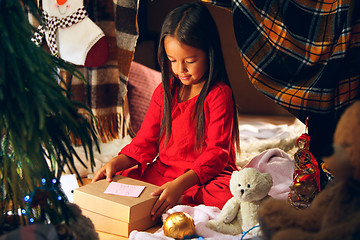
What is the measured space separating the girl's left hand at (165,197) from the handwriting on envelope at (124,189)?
56mm

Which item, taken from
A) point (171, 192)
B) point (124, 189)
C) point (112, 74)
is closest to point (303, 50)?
point (171, 192)

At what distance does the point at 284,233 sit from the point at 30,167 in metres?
0.56

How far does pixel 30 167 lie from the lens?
0.89 meters

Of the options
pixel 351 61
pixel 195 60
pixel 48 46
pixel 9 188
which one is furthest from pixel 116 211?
pixel 48 46

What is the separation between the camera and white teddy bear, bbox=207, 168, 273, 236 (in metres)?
1.17

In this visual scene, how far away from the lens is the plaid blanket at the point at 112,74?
1.88m

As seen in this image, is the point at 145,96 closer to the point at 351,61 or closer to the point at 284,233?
the point at 351,61

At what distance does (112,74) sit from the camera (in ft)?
6.68

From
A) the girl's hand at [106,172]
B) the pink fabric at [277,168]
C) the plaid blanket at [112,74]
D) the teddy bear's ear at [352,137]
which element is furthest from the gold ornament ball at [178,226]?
the plaid blanket at [112,74]

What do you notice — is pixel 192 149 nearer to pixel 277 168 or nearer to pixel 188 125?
pixel 188 125

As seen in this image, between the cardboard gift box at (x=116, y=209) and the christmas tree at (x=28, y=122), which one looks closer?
the christmas tree at (x=28, y=122)

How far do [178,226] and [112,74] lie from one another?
1.09 metres

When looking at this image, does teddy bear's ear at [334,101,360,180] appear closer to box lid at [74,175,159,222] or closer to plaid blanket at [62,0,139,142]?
box lid at [74,175,159,222]

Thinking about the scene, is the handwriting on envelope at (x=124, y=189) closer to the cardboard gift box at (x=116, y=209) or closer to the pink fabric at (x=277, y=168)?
the cardboard gift box at (x=116, y=209)
